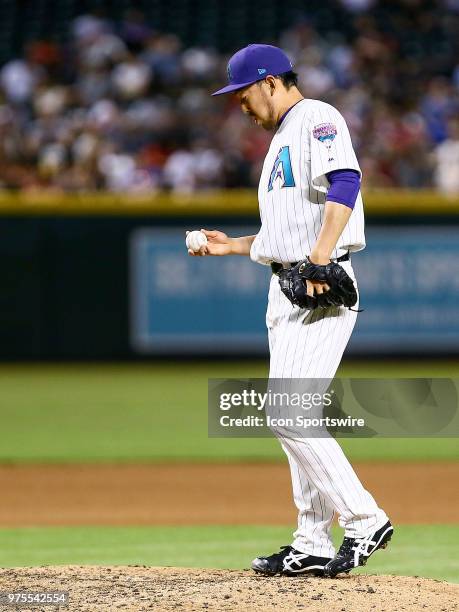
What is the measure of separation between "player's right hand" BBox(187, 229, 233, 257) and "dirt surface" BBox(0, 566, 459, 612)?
116 centimetres

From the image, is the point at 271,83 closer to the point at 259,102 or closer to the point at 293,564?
the point at 259,102

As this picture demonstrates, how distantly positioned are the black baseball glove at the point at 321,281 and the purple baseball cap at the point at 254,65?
659 mm

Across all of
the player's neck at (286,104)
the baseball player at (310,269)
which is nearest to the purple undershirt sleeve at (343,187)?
the baseball player at (310,269)

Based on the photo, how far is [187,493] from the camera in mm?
7250

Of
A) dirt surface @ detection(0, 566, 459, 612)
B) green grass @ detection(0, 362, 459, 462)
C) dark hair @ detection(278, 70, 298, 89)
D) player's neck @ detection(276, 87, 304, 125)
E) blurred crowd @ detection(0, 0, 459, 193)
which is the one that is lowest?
dirt surface @ detection(0, 566, 459, 612)

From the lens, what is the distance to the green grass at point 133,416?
29.1ft

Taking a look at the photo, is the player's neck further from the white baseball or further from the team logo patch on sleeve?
the white baseball

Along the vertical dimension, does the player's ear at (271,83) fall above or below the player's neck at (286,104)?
above

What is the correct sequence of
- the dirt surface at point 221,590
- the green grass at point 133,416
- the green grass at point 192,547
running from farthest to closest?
the green grass at point 133,416 → the green grass at point 192,547 → the dirt surface at point 221,590

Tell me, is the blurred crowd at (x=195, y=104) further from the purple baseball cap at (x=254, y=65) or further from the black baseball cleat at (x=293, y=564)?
the black baseball cleat at (x=293, y=564)

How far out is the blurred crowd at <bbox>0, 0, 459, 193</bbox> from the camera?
13.4m

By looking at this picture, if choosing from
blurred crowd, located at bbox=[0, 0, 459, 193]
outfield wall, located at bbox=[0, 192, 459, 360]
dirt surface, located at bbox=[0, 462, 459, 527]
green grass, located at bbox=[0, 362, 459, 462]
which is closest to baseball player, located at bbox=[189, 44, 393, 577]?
dirt surface, located at bbox=[0, 462, 459, 527]

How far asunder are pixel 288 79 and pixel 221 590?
69.9 inches

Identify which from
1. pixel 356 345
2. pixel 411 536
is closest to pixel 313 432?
pixel 411 536
